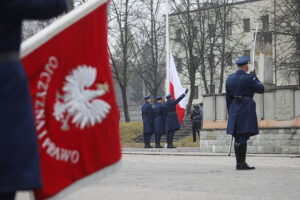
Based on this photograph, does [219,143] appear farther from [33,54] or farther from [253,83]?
[33,54]

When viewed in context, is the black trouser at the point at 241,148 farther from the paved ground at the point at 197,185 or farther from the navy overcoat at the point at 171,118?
the navy overcoat at the point at 171,118

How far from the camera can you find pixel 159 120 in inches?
1203

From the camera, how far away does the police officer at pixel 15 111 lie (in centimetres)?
345

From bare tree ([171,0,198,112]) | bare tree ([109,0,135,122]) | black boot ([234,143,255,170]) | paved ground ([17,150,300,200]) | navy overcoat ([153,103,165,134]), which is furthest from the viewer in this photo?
bare tree ([171,0,198,112])

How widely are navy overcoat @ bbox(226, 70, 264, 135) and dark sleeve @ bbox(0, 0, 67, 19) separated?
381 inches

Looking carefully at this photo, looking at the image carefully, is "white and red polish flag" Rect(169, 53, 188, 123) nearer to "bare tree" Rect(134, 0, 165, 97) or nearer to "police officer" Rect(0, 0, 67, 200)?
"bare tree" Rect(134, 0, 165, 97)

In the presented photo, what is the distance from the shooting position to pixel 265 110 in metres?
22.1

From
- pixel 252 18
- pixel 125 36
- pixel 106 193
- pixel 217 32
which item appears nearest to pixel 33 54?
pixel 106 193

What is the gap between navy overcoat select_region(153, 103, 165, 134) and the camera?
99.3 feet

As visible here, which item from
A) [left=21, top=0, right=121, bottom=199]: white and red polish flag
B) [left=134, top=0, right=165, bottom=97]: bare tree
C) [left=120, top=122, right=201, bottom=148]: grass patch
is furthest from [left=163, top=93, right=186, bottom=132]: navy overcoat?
[left=21, top=0, right=121, bottom=199]: white and red polish flag

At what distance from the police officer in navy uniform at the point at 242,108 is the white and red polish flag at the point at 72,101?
8.54 meters

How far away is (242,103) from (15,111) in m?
10.1

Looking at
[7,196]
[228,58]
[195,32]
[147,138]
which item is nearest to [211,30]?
[195,32]

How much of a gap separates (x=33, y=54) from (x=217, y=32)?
50653mm
